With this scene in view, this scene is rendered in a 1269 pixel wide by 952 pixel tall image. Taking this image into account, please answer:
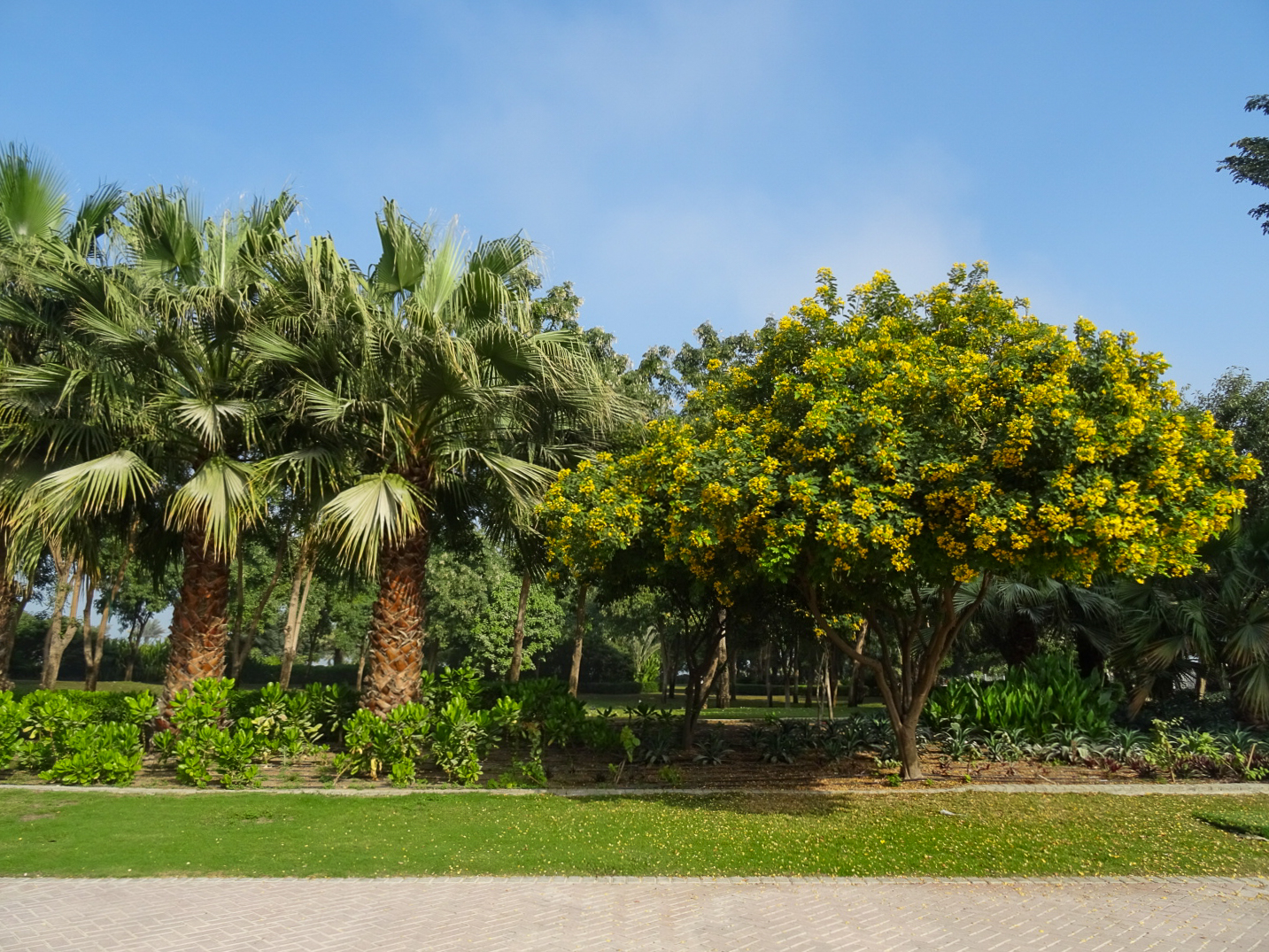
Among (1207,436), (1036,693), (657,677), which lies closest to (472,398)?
(1207,436)

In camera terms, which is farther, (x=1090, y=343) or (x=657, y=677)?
(x=657, y=677)

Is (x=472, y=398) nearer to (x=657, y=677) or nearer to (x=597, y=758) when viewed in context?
(x=597, y=758)

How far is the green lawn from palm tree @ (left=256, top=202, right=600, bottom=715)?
2.80m

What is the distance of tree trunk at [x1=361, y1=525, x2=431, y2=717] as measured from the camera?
11586mm

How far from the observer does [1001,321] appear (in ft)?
35.4

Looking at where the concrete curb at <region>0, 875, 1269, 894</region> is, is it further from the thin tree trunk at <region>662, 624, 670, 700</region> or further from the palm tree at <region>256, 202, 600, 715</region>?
the thin tree trunk at <region>662, 624, 670, 700</region>

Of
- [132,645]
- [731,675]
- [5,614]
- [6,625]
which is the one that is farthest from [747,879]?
[132,645]

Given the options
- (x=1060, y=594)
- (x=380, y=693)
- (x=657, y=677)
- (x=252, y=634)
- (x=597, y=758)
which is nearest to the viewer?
(x=380, y=693)

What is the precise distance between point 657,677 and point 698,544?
41.5 meters

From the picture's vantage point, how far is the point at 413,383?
1126 centimetres

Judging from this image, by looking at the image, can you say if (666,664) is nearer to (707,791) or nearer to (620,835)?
(707,791)

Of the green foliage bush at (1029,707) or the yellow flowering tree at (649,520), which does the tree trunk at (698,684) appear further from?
the green foliage bush at (1029,707)

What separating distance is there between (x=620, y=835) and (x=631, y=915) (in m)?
2.38

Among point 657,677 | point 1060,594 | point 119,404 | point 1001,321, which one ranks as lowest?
point 657,677
